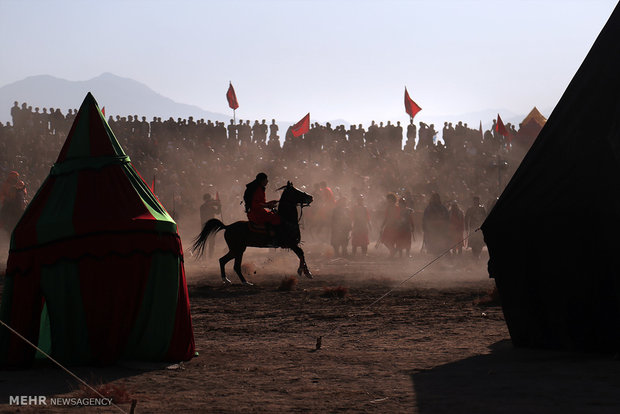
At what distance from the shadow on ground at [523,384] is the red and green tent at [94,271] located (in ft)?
7.49

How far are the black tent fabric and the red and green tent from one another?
3037 mm

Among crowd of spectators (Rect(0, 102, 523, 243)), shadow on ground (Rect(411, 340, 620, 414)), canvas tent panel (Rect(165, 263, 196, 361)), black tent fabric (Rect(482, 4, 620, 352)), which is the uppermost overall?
crowd of spectators (Rect(0, 102, 523, 243))

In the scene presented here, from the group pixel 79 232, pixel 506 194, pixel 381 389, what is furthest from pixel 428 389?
pixel 79 232

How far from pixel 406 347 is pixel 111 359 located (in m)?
2.87

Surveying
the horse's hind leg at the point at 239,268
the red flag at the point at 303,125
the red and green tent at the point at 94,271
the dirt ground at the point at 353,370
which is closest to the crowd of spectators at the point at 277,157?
the red flag at the point at 303,125

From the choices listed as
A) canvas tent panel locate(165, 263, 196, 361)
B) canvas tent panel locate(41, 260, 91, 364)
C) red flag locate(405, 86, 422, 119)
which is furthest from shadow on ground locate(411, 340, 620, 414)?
red flag locate(405, 86, 422, 119)

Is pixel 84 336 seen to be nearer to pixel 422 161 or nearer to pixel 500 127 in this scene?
pixel 500 127

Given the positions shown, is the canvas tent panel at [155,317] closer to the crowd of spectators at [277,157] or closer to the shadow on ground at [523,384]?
the shadow on ground at [523,384]

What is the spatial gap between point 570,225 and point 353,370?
89.6 inches

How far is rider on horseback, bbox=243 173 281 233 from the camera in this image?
1538 cm

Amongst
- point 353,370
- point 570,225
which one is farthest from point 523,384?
point 570,225

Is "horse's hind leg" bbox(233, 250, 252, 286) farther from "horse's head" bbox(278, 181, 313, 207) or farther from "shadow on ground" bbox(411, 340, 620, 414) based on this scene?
"shadow on ground" bbox(411, 340, 620, 414)

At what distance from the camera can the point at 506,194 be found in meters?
7.96

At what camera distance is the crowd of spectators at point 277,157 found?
36781mm
